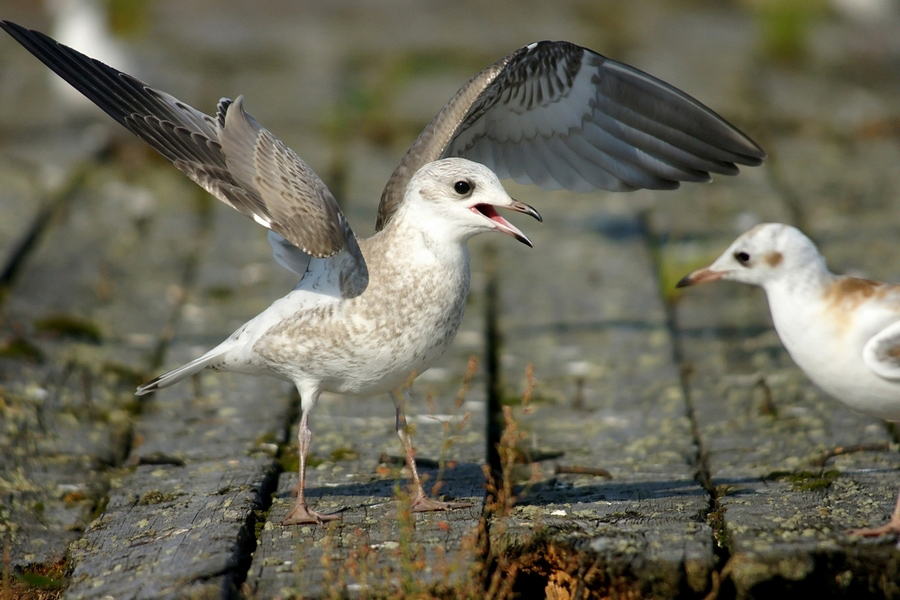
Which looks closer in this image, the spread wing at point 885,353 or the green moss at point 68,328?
the spread wing at point 885,353

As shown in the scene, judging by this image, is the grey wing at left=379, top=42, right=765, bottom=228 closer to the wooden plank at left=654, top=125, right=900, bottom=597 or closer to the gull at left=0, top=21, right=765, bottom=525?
the gull at left=0, top=21, right=765, bottom=525

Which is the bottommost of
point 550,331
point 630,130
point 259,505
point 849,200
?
point 259,505

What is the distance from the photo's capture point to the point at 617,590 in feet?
11.8

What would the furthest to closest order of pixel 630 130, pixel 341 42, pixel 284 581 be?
pixel 341 42, pixel 630 130, pixel 284 581

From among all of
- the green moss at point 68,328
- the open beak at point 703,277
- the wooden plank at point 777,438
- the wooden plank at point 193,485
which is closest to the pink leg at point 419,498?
the wooden plank at point 193,485

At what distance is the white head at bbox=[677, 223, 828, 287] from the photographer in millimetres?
3916

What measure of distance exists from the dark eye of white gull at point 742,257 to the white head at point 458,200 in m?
0.72

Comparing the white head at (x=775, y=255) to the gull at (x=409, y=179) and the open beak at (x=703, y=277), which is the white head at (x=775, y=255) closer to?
the open beak at (x=703, y=277)

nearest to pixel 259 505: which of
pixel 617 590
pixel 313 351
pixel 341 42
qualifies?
pixel 313 351

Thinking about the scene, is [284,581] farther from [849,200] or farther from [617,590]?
[849,200]

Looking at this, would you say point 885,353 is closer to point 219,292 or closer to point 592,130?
point 592,130

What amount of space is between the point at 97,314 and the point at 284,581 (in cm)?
333

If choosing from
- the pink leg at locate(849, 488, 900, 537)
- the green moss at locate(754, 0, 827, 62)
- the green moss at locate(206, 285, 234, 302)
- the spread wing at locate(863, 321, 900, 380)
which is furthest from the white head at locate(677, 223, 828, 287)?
the green moss at locate(754, 0, 827, 62)

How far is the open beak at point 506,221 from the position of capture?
3.89 m
